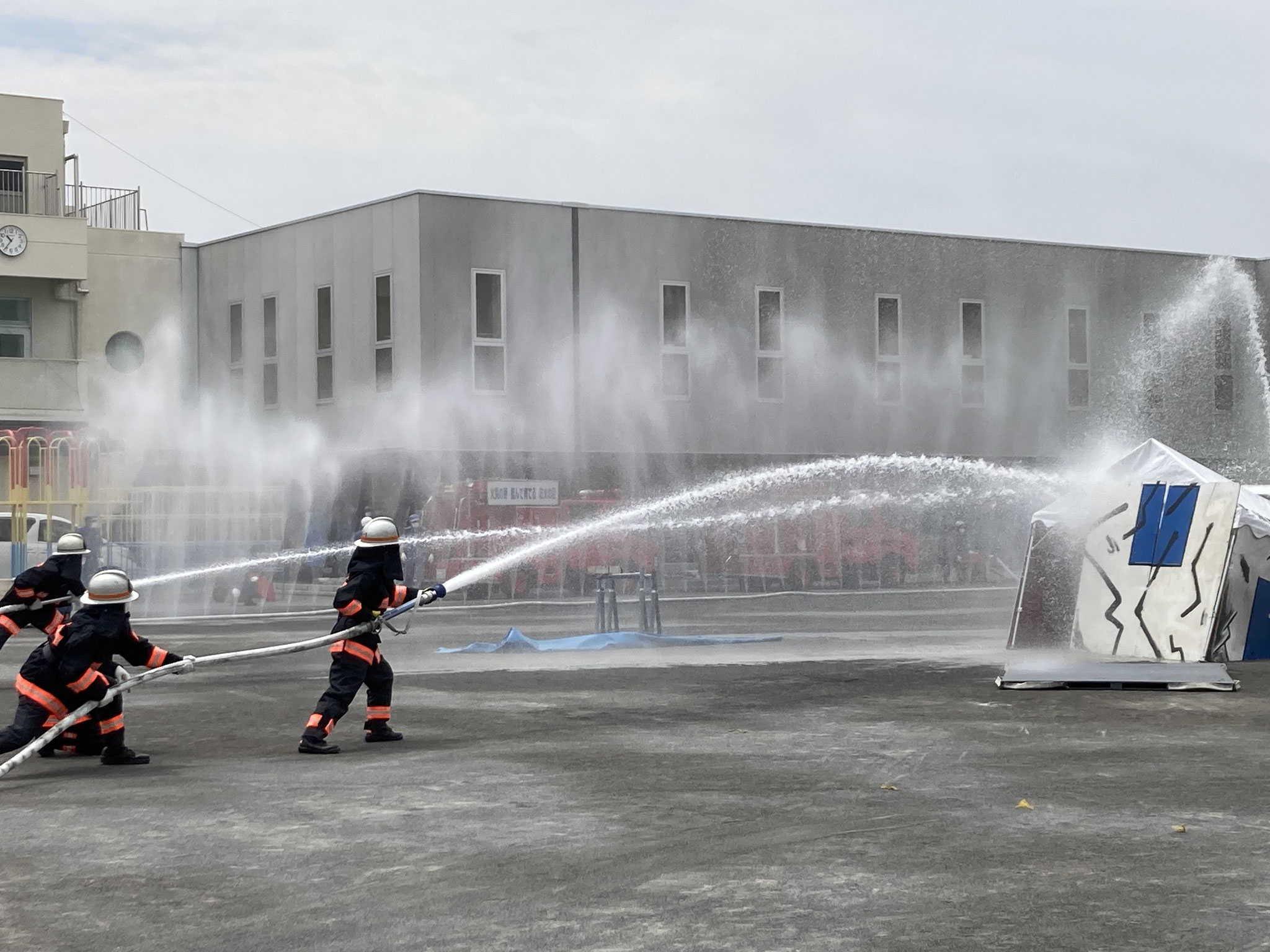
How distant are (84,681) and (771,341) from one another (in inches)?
1175

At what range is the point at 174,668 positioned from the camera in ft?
36.1

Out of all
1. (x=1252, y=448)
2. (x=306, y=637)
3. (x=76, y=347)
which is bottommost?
(x=306, y=637)

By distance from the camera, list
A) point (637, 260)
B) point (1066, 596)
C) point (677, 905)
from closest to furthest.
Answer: point (677, 905)
point (1066, 596)
point (637, 260)

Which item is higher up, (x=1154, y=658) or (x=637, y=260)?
(x=637, y=260)

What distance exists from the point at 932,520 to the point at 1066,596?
21.5 metres

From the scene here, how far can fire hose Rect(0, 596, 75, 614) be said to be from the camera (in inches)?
504

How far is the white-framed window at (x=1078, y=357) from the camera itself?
141 ft

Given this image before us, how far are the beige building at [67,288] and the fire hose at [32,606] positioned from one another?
99.2 ft

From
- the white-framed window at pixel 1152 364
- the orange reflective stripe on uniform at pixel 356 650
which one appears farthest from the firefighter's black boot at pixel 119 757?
the white-framed window at pixel 1152 364

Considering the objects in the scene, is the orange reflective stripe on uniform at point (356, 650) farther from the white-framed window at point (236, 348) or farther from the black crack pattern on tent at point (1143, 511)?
the white-framed window at point (236, 348)

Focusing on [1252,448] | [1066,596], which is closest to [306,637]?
[1066,596]

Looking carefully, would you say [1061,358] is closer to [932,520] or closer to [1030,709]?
[932,520]

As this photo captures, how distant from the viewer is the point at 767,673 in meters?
16.2

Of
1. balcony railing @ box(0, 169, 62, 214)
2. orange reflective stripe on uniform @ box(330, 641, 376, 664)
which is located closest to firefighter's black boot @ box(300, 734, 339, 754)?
orange reflective stripe on uniform @ box(330, 641, 376, 664)
